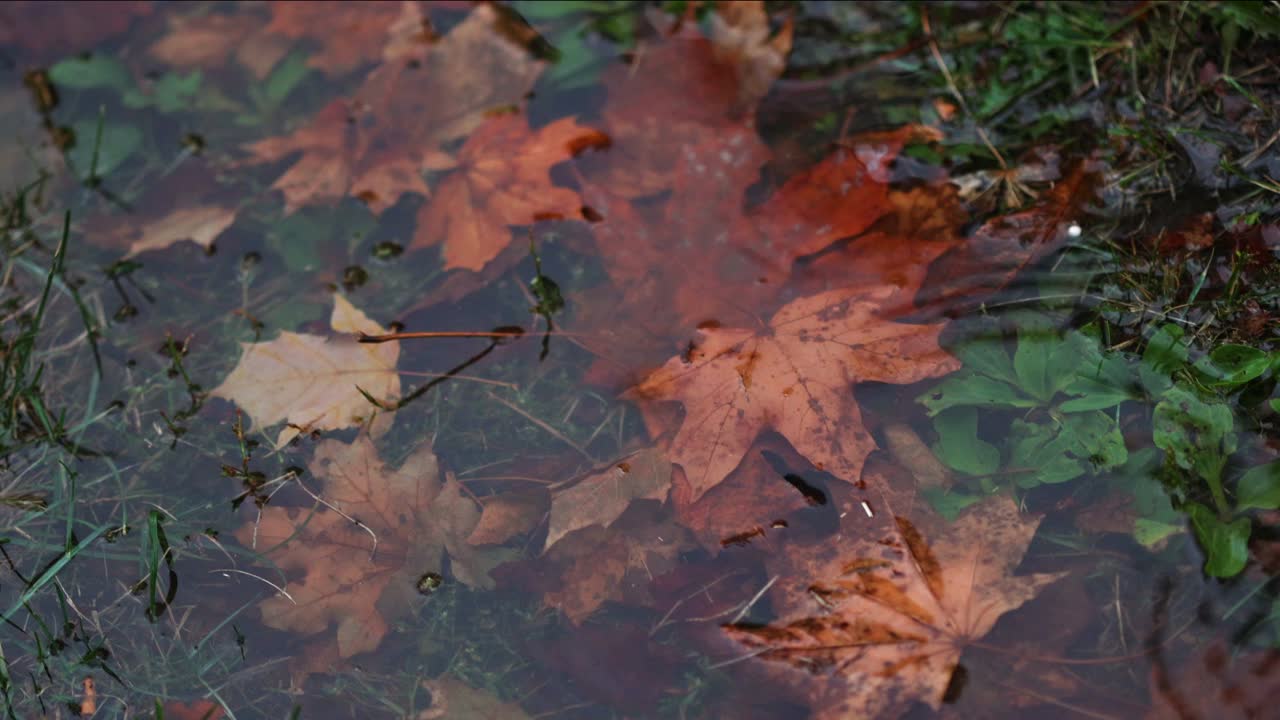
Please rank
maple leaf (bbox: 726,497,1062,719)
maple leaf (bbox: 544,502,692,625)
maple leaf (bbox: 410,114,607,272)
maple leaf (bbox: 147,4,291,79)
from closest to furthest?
maple leaf (bbox: 726,497,1062,719) < maple leaf (bbox: 544,502,692,625) < maple leaf (bbox: 410,114,607,272) < maple leaf (bbox: 147,4,291,79)

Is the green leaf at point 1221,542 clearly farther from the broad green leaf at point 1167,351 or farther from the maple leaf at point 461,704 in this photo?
the maple leaf at point 461,704

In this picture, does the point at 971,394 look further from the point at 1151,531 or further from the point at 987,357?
the point at 1151,531

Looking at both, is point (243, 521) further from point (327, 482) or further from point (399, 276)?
point (399, 276)

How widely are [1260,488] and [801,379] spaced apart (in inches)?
32.8

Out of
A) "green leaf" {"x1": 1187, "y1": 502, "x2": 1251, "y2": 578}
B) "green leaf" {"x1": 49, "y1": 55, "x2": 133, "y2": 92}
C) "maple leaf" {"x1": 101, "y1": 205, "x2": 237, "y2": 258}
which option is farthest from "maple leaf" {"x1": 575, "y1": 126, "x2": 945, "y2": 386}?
"green leaf" {"x1": 49, "y1": 55, "x2": 133, "y2": 92}

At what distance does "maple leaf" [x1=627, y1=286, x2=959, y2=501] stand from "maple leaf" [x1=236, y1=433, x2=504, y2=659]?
49 cm

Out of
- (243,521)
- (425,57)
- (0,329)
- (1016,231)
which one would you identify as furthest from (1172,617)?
(0,329)

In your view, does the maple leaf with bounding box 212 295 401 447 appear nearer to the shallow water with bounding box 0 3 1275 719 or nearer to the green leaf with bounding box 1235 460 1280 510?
the shallow water with bounding box 0 3 1275 719

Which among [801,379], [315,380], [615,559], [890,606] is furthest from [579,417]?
[890,606]

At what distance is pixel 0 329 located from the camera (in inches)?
86.0

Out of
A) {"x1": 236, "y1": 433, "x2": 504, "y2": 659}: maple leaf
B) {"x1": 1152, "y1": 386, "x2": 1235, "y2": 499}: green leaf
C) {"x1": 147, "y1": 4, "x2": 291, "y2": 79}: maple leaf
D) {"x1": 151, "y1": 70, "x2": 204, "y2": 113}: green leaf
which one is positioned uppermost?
{"x1": 147, "y1": 4, "x2": 291, "y2": 79}: maple leaf

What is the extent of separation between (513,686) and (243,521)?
2.25 feet

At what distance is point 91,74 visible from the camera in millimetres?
2689

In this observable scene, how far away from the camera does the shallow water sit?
166 cm
